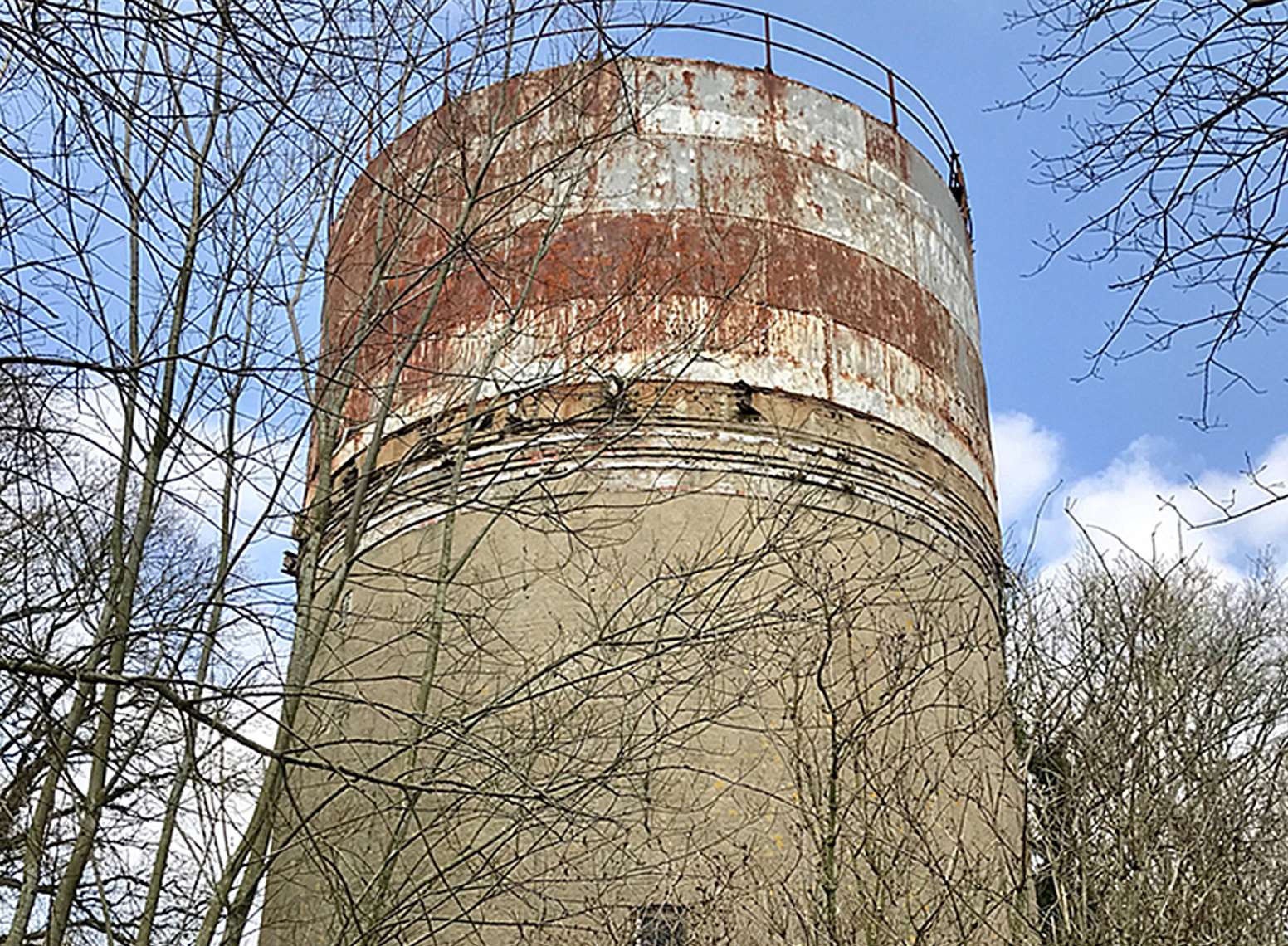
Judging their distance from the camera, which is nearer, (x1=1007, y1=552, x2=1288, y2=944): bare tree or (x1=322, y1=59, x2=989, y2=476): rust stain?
(x1=1007, y1=552, x2=1288, y2=944): bare tree

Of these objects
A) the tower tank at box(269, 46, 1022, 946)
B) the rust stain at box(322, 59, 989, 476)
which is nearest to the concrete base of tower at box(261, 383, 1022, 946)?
the tower tank at box(269, 46, 1022, 946)

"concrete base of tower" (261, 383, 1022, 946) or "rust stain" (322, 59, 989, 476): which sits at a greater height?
"rust stain" (322, 59, 989, 476)

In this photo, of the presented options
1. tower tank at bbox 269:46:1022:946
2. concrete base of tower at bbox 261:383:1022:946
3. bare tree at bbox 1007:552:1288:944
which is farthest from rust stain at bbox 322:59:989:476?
bare tree at bbox 1007:552:1288:944

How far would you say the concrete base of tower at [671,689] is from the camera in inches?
251

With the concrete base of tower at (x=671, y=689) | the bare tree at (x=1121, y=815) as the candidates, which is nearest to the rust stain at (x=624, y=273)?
the concrete base of tower at (x=671, y=689)

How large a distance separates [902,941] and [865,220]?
5237 millimetres

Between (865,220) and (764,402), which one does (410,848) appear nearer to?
(764,402)

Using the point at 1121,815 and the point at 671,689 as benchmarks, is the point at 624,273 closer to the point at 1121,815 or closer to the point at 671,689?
the point at 671,689

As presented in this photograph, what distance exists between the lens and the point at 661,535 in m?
Result: 8.17

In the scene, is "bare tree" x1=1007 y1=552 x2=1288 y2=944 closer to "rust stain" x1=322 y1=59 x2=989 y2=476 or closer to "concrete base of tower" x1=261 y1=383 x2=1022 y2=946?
"concrete base of tower" x1=261 y1=383 x2=1022 y2=946

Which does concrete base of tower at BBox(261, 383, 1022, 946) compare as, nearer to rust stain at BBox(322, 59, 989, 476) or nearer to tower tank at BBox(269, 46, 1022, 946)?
tower tank at BBox(269, 46, 1022, 946)

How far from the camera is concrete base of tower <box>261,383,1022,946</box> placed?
20.9 feet

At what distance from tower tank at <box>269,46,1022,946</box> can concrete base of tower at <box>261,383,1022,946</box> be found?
29 mm

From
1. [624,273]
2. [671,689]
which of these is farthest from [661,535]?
[624,273]
